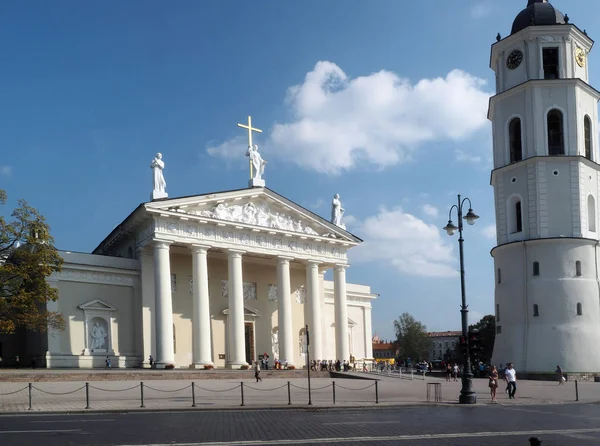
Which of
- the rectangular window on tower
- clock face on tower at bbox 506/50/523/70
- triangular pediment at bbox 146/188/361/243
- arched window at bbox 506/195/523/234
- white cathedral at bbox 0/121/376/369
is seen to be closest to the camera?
white cathedral at bbox 0/121/376/369

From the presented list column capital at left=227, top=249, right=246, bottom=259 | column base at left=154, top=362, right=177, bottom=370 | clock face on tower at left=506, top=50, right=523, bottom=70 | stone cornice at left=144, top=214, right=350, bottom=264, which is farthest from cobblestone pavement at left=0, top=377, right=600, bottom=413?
clock face on tower at left=506, top=50, right=523, bottom=70

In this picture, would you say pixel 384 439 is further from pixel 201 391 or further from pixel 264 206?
pixel 264 206

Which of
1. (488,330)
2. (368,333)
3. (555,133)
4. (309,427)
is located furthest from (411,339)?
(309,427)

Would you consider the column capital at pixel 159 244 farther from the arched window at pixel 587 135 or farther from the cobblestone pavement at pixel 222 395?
the arched window at pixel 587 135

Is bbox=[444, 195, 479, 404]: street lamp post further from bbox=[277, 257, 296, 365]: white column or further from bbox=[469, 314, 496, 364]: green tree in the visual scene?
bbox=[469, 314, 496, 364]: green tree

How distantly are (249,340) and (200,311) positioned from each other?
8798mm

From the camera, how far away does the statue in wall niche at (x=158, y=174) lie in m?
48.8

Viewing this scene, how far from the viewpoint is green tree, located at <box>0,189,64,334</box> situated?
127 feet

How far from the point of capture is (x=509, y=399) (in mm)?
32156

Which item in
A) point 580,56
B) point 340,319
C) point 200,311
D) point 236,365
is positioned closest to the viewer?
point 200,311

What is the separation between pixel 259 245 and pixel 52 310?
15125 mm

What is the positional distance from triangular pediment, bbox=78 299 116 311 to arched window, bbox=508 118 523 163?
31.8 metres

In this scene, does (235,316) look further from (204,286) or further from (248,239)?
(248,239)

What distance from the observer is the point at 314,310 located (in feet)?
183
